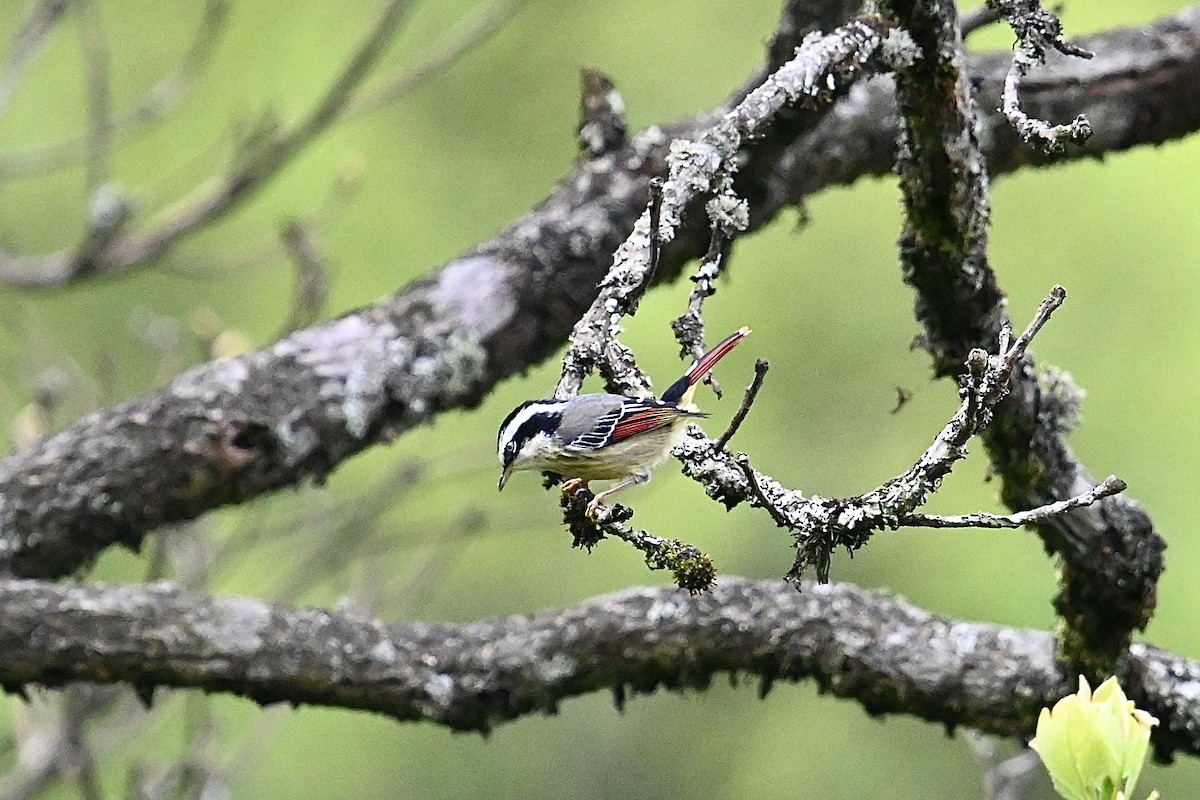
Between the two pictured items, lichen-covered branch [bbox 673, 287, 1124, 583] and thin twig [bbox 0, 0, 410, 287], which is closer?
lichen-covered branch [bbox 673, 287, 1124, 583]

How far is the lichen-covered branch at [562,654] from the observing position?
2230 millimetres

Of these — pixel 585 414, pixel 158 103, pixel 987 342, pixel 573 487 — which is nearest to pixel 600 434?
pixel 585 414

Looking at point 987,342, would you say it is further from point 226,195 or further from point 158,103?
point 158,103

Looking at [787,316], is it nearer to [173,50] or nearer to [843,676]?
[173,50]

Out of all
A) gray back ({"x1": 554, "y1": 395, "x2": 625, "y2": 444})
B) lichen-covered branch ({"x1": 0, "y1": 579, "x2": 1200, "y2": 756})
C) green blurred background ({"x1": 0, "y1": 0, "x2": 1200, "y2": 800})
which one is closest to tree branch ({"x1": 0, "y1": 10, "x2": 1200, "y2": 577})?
lichen-covered branch ({"x1": 0, "y1": 579, "x2": 1200, "y2": 756})

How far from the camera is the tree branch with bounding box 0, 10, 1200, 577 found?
250 centimetres

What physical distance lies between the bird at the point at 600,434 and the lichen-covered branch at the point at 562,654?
29 cm

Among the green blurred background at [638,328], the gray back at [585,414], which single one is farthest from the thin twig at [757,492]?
the green blurred background at [638,328]

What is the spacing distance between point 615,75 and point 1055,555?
4.96m

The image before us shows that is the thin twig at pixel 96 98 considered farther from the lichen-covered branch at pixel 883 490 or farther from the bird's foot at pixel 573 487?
the lichen-covered branch at pixel 883 490

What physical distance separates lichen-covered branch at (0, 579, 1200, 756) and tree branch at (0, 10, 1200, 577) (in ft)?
0.82

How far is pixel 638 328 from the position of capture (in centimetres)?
591

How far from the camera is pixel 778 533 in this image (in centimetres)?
646

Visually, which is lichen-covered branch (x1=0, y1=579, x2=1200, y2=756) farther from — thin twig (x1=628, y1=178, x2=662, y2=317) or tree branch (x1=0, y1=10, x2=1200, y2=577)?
thin twig (x1=628, y1=178, x2=662, y2=317)
